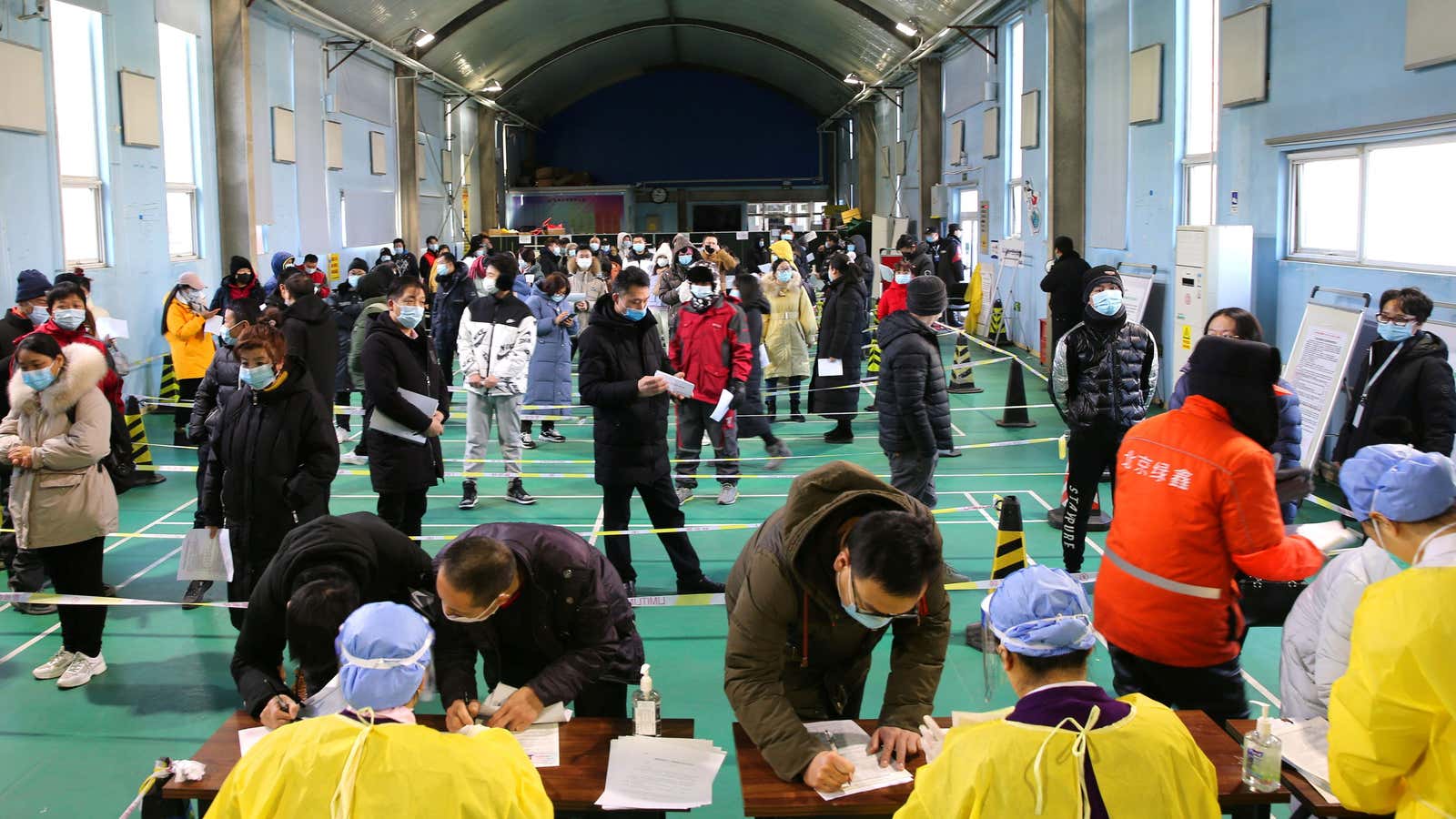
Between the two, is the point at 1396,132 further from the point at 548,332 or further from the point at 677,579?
the point at 548,332

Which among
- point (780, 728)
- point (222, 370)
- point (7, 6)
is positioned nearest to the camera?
point (780, 728)

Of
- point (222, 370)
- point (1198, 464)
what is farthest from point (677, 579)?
point (1198, 464)

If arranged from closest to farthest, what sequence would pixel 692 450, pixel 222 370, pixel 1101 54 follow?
pixel 222 370 < pixel 692 450 < pixel 1101 54

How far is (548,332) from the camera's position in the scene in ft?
37.1

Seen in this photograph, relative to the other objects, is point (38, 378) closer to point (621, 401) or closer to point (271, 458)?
point (271, 458)

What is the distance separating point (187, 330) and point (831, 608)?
31.9 feet

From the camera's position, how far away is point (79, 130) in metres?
12.9

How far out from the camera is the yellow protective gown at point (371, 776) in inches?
92.7

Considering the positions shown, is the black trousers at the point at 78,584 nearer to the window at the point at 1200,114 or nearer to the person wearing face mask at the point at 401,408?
the person wearing face mask at the point at 401,408

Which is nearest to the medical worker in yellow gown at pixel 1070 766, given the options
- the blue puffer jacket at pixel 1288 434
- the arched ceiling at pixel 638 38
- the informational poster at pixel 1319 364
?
the blue puffer jacket at pixel 1288 434

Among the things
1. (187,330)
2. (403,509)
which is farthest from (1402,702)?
(187,330)

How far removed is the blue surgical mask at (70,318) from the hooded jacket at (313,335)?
1.25 meters

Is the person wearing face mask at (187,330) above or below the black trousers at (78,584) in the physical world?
above

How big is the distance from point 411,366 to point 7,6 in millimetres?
6850
